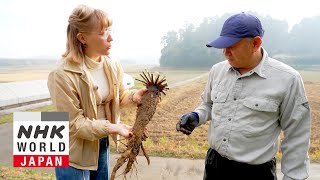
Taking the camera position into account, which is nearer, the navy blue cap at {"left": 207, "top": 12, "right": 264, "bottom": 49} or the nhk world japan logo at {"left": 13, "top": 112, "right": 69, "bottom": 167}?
the navy blue cap at {"left": 207, "top": 12, "right": 264, "bottom": 49}

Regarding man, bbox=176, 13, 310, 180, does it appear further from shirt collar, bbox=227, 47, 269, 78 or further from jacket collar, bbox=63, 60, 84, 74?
jacket collar, bbox=63, 60, 84, 74

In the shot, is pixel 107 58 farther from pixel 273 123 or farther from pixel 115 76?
pixel 273 123

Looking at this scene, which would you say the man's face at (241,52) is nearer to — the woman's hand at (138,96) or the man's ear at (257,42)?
the man's ear at (257,42)

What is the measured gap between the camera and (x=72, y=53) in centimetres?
171

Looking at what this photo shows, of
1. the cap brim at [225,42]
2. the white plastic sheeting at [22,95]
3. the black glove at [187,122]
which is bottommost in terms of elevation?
the white plastic sheeting at [22,95]

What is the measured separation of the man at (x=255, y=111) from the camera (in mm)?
1709

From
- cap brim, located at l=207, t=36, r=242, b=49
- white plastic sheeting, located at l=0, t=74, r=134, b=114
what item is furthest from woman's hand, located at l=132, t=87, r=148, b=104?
white plastic sheeting, located at l=0, t=74, r=134, b=114

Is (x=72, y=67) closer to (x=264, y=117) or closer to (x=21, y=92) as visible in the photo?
(x=264, y=117)

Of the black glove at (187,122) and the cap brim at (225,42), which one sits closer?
the cap brim at (225,42)

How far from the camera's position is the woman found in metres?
1.67

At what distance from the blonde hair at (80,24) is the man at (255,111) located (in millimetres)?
581

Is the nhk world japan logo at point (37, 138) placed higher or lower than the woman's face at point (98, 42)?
lower

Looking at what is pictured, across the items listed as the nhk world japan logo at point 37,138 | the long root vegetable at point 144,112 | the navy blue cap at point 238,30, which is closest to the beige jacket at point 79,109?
the long root vegetable at point 144,112

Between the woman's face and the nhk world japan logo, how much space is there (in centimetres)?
66
